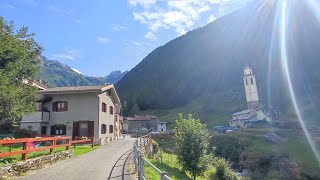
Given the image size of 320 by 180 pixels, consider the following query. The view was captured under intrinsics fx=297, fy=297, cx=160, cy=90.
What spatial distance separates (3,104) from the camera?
61.5 ft

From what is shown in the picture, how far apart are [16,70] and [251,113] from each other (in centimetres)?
9787

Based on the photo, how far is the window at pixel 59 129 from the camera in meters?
40.1

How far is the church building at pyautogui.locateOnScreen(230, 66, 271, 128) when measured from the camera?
326ft

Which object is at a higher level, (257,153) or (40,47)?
(40,47)

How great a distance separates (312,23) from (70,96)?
549 feet

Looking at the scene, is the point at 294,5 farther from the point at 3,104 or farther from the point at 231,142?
the point at 3,104

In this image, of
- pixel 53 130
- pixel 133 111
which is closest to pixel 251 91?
pixel 133 111

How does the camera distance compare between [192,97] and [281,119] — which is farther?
[192,97]

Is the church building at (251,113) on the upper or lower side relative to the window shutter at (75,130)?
upper

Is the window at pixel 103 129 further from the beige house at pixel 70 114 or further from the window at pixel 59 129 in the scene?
the window at pixel 59 129

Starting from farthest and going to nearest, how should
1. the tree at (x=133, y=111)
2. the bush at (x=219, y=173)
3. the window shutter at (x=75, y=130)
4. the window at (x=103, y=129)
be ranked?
1. the tree at (x=133, y=111)
2. the window at (x=103, y=129)
3. the window shutter at (x=75, y=130)
4. the bush at (x=219, y=173)

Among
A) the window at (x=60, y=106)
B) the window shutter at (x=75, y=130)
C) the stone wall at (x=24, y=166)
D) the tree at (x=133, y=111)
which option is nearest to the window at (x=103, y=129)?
the window shutter at (x=75, y=130)

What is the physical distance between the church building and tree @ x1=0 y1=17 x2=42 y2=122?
80.4 meters

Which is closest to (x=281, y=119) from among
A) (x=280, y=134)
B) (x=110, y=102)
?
(x=280, y=134)
